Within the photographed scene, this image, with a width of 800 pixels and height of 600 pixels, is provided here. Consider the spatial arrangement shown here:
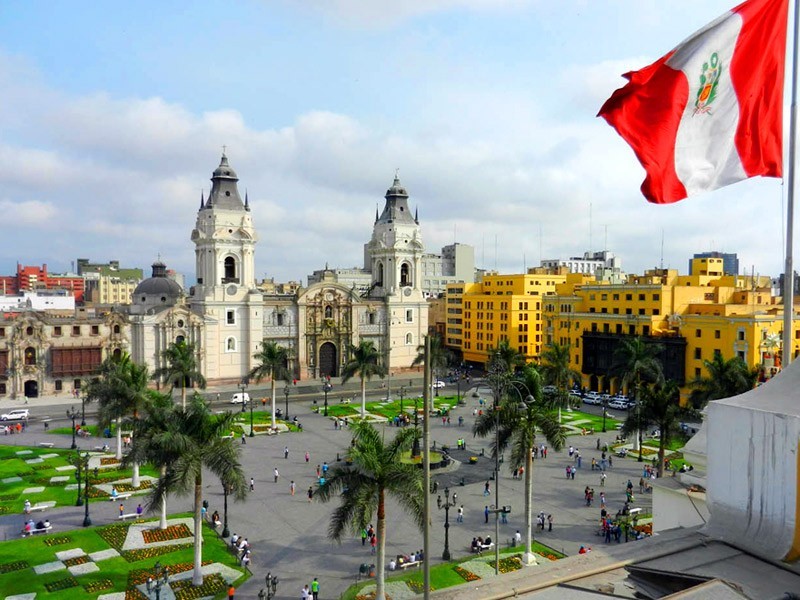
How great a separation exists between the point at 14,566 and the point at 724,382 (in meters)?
41.0

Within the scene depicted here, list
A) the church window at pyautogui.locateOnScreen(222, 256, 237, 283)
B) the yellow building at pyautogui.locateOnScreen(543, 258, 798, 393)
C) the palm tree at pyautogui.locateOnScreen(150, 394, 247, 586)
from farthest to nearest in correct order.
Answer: the church window at pyautogui.locateOnScreen(222, 256, 237, 283) → the yellow building at pyautogui.locateOnScreen(543, 258, 798, 393) → the palm tree at pyautogui.locateOnScreen(150, 394, 247, 586)

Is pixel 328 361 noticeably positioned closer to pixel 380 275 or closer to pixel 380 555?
pixel 380 275

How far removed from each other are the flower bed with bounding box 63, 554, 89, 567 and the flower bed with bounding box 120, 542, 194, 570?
1407 millimetres

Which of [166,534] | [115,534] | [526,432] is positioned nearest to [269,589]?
[166,534]

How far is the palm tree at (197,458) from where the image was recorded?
920 inches

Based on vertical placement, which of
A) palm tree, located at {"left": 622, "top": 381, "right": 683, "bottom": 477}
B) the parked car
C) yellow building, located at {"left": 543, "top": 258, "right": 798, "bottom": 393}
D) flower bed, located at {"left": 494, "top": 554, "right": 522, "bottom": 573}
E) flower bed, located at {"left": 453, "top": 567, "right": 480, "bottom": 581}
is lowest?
flower bed, located at {"left": 494, "top": 554, "right": 522, "bottom": 573}

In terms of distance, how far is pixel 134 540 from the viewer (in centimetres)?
2816

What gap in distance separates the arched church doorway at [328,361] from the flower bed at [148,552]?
52.6m

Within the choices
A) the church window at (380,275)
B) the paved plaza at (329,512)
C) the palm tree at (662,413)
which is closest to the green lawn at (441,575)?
the paved plaza at (329,512)

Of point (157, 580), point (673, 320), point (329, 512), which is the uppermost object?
point (673, 320)

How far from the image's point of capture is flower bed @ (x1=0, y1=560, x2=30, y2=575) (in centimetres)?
2495

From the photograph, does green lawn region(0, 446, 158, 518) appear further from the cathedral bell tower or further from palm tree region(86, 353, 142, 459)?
the cathedral bell tower

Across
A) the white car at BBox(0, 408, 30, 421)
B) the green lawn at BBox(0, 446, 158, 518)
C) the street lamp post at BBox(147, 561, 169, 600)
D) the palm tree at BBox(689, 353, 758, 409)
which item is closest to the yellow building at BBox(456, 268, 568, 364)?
the palm tree at BBox(689, 353, 758, 409)

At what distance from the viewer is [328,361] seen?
81312mm
